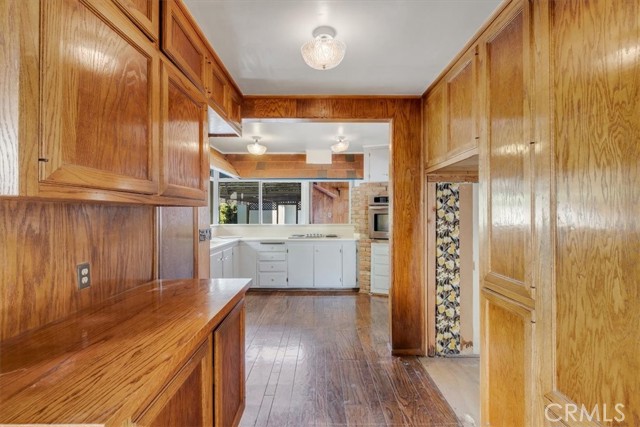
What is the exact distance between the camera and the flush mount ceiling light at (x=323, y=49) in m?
1.69

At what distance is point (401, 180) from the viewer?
280cm

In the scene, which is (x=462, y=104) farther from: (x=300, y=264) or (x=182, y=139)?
(x=300, y=264)

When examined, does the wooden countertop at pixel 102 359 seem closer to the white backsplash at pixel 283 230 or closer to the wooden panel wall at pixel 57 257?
the wooden panel wall at pixel 57 257

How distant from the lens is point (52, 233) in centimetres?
109

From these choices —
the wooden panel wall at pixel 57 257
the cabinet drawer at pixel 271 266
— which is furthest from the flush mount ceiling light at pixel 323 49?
the cabinet drawer at pixel 271 266

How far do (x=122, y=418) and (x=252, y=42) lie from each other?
1.97 m

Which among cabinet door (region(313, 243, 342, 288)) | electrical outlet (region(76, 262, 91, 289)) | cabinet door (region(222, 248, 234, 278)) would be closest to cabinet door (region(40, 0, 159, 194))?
electrical outlet (region(76, 262, 91, 289))

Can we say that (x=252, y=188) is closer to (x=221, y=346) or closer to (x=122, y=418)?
(x=221, y=346)

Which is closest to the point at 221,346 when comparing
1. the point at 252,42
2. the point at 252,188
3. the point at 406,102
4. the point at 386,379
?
the point at 386,379

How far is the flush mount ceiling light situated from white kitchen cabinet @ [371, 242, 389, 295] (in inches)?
136

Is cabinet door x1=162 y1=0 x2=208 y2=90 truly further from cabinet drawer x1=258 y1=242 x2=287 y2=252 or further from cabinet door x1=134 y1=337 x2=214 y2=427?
cabinet drawer x1=258 y1=242 x2=287 y2=252

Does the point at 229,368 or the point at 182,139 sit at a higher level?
the point at 182,139

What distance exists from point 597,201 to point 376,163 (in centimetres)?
405

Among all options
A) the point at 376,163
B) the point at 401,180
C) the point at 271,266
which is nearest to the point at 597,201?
the point at 401,180
